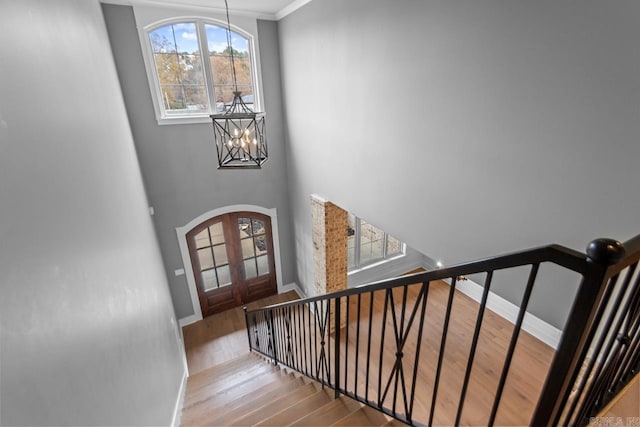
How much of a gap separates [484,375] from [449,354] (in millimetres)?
497

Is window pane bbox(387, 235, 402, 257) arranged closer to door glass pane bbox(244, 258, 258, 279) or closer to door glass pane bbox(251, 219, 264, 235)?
door glass pane bbox(251, 219, 264, 235)

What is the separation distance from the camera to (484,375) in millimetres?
4145

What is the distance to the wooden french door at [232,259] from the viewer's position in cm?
564

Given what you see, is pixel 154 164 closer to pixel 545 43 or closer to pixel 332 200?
pixel 332 200

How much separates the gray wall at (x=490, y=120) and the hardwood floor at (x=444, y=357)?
1.06m

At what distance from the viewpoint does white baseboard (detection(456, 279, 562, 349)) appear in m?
4.57

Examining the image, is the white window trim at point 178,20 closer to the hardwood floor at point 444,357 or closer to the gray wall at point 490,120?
the gray wall at point 490,120

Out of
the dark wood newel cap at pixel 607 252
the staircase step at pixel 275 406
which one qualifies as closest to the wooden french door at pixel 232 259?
the staircase step at pixel 275 406

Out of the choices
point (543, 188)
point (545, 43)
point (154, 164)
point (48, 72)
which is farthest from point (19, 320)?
point (154, 164)

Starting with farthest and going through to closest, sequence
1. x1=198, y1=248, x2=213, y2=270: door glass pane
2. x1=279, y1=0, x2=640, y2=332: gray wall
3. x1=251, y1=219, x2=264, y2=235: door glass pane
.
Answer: x1=251, y1=219, x2=264, y2=235: door glass pane, x1=198, y1=248, x2=213, y2=270: door glass pane, x1=279, y1=0, x2=640, y2=332: gray wall

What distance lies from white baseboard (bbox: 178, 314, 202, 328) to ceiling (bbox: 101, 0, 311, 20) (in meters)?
5.00

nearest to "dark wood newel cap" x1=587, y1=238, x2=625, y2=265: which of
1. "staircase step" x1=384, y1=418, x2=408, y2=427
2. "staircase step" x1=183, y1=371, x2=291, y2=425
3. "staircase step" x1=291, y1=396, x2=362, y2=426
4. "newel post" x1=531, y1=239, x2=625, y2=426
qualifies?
"newel post" x1=531, y1=239, x2=625, y2=426

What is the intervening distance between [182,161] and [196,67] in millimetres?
1454

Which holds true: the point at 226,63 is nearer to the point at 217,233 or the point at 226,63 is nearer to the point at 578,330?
the point at 217,233
